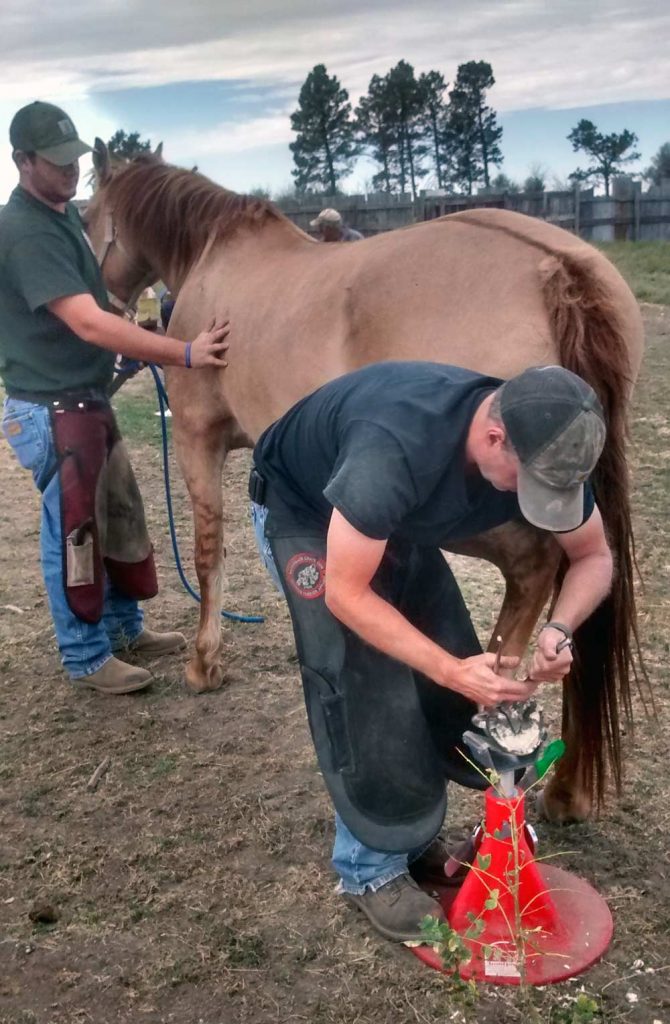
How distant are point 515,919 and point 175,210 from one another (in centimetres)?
302

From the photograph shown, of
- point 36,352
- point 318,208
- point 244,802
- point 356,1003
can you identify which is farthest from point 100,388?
point 318,208

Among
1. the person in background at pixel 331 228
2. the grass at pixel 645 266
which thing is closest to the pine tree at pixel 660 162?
the grass at pixel 645 266

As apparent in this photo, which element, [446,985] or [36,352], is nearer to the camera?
[446,985]

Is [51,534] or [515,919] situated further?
[51,534]

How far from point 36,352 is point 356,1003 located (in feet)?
7.92

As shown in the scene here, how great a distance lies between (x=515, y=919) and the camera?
210 cm

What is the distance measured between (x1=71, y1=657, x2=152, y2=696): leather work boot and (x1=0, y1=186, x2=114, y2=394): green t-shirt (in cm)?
107

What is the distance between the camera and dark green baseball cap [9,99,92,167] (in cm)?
328

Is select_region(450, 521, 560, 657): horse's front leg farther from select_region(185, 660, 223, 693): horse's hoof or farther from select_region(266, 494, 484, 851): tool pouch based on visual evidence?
select_region(185, 660, 223, 693): horse's hoof

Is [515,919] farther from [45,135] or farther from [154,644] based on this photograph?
[45,135]

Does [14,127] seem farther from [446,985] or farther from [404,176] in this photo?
[404,176]

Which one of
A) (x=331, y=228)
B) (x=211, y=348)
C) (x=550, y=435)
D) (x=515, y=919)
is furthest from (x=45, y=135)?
(x=331, y=228)

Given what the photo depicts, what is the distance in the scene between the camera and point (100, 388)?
12.2 ft

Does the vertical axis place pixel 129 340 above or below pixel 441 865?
above
